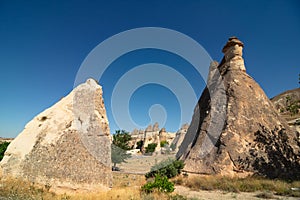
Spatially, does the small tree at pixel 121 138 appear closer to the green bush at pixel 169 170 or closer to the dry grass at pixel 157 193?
the green bush at pixel 169 170

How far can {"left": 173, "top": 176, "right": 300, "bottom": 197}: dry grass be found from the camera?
23.9 feet

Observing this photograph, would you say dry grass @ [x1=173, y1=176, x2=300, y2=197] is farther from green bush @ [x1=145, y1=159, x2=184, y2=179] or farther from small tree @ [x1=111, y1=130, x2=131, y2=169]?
small tree @ [x1=111, y1=130, x2=131, y2=169]

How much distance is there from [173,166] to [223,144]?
9.31 feet

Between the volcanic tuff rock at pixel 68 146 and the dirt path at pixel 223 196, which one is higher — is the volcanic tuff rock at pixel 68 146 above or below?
above

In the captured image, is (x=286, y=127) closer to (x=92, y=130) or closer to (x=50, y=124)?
(x=92, y=130)

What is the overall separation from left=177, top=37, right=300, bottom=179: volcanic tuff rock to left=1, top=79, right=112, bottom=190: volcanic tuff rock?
20.3 ft

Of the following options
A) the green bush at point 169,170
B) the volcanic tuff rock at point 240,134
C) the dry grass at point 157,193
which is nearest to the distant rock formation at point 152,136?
the volcanic tuff rock at point 240,134

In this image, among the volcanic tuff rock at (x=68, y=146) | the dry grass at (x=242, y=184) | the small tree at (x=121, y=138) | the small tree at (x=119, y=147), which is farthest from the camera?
the small tree at (x=121, y=138)

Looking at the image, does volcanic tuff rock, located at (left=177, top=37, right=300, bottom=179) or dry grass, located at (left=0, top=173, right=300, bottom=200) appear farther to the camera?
volcanic tuff rock, located at (left=177, top=37, right=300, bottom=179)

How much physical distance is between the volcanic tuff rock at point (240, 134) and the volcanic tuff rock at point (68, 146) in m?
6.17

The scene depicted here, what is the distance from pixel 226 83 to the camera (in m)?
12.4

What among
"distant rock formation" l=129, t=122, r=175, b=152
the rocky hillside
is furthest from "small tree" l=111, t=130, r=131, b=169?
"distant rock formation" l=129, t=122, r=175, b=152

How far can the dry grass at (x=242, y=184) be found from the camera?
23.9ft

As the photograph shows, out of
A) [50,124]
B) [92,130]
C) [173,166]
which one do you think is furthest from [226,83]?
[50,124]
